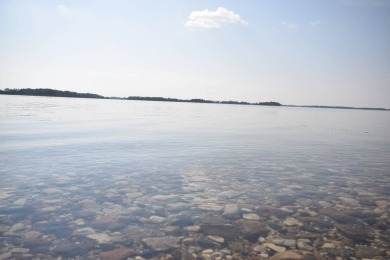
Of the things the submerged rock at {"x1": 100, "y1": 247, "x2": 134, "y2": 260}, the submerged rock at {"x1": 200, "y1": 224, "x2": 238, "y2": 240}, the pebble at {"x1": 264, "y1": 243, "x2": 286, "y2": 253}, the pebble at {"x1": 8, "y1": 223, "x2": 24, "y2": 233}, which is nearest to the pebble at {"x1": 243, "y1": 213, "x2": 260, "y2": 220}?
the submerged rock at {"x1": 200, "y1": 224, "x2": 238, "y2": 240}

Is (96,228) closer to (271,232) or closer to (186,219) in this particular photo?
(186,219)

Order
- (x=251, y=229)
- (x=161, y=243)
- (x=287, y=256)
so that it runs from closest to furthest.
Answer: (x=287, y=256), (x=161, y=243), (x=251, y=229)

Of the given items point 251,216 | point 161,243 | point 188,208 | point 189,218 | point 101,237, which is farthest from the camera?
point 188,208

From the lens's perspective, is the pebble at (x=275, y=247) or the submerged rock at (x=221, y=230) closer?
the pebble at (x=275, y=247)

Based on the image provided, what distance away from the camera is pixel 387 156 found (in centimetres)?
1606

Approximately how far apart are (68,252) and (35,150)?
11.1 metres

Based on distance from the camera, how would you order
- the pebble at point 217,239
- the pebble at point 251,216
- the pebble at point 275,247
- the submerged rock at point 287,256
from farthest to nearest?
1. the pebble at point 251,216
2. the pebble at point 217,239
3. the pebble at point 275,247
4. the submerged rock at point 287,256

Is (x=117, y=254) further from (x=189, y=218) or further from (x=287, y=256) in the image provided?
(x=287, y=256)

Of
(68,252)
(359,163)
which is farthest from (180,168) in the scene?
(359,163)

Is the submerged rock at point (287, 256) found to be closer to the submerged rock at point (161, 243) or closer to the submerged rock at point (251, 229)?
the submerged rock at point (251, 229)

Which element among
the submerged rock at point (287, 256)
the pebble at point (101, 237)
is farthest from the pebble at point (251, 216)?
the pebble at point (101, 237)

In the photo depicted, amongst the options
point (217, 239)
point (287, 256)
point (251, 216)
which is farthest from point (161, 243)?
point (251, 216)

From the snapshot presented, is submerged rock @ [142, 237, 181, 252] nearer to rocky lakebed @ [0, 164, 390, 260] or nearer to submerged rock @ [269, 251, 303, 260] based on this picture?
rocky lakebed @ [0, 164, 390, 260]

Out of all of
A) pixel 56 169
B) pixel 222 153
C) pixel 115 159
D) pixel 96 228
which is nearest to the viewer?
pixel 96 228
